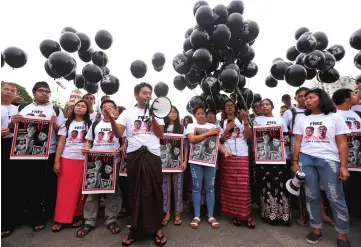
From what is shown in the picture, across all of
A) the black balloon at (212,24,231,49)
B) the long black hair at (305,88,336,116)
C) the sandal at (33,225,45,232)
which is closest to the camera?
the long black hair at (305,88,336,116)

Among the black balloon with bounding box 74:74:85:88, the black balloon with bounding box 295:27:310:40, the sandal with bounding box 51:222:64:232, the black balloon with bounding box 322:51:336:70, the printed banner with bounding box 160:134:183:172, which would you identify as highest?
the black balloon with bounding box 295:27:310:40

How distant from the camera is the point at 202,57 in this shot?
15.2 feet

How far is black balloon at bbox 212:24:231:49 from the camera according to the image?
461cm

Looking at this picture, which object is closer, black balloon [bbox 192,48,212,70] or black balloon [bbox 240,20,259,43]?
black balloon [bbox 192,48,212,70]

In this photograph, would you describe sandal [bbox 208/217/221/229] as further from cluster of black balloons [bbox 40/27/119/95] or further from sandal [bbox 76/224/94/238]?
Result: cluster of black balloons [bbox 40/27/119/95]

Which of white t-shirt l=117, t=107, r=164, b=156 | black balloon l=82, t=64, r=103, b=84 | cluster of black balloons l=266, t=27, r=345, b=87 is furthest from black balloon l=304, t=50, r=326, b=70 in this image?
black balloon l=82, t=64, r=103, b=84

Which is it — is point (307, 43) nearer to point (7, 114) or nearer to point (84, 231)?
point (84, 231)

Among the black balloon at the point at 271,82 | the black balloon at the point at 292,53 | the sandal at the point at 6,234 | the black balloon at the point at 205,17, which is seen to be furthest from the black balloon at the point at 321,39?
the sandal at the point at 6,234

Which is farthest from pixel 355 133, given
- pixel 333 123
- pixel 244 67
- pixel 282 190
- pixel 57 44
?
pixel 57 44

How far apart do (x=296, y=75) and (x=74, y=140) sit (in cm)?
434

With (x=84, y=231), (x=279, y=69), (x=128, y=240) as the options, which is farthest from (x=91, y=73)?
(x=279, y=69)

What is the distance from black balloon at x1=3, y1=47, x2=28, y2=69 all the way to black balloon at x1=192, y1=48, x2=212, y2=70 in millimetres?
3664

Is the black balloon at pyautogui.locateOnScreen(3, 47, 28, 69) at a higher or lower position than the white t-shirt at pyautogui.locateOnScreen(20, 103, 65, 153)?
higher

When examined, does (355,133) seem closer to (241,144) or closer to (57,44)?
(241,144)
